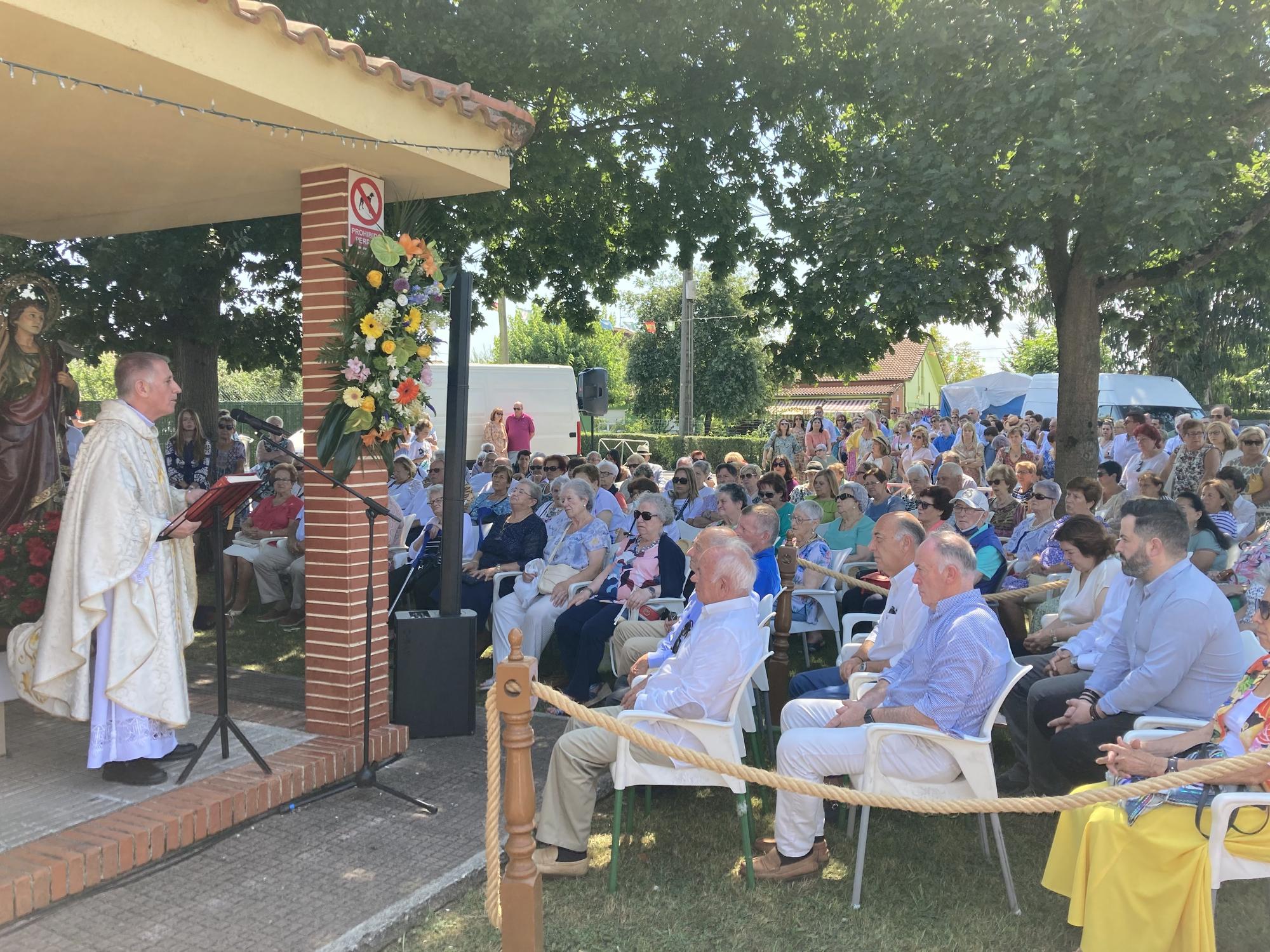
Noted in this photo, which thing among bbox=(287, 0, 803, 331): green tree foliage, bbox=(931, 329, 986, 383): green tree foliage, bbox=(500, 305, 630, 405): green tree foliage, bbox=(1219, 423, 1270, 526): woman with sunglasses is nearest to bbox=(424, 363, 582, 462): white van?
bbox=(287, 0, 803, 331): green tree foliage

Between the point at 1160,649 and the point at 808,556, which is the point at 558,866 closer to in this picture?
the point at 1160,649

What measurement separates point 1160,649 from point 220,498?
4.02m

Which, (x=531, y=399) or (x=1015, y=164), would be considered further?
(x=531, y=399)

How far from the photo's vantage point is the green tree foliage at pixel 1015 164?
617cm

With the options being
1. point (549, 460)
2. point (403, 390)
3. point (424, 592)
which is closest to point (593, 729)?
point (403, 390)

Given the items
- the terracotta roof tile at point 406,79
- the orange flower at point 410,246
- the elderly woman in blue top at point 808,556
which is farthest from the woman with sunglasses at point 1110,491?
the orange flower at point 410,246

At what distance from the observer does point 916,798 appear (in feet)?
10.9

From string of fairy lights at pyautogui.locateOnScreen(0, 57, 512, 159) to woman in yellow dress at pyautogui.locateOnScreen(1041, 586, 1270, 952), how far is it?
4.16 metres

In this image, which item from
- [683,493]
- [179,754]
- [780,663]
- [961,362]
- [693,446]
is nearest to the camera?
[179,754]

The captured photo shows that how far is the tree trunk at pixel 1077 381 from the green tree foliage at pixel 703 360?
26378 millimetres

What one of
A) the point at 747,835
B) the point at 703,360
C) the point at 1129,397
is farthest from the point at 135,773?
the point at 703,360

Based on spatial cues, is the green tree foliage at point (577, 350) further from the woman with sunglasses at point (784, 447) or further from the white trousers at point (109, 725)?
the white trousers at point (109, 725)

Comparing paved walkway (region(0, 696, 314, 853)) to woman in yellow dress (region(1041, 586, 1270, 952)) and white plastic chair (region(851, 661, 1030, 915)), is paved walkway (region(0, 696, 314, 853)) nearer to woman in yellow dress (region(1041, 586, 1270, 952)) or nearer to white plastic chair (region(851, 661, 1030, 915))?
white plastic chair (region(851, 661, 1030, 915))

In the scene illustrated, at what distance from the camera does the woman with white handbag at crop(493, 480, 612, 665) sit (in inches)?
262
